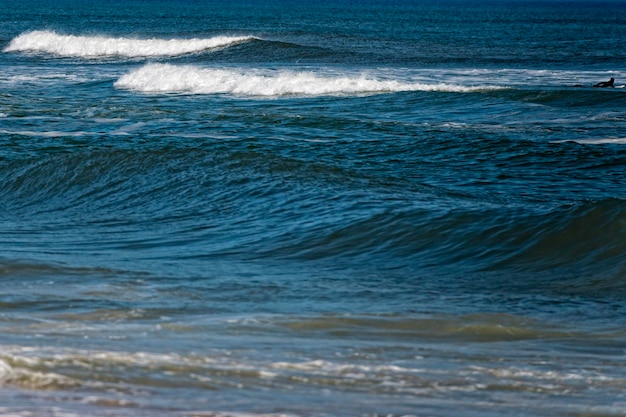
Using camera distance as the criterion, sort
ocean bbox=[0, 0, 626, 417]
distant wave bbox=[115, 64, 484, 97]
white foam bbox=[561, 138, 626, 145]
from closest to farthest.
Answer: ocean bbox=[0, 0, 626, 417] → white foam bbox=[561, 138, 626, 145] → distant wave bbox=[115, 64, 484, 97]

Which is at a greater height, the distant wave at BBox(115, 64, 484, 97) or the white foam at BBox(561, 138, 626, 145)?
the distant wave at BBox(115, 64, 484, 97)

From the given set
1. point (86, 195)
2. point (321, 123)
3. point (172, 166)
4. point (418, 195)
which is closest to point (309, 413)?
point (418, 195)

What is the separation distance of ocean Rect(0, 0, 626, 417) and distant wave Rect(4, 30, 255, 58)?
23300 mm

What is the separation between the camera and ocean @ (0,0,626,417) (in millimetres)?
5258

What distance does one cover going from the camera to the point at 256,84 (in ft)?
87.8

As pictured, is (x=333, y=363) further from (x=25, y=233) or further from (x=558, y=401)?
(x=25, y=233)

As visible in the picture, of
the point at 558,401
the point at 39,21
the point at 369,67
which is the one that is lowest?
the point at 558,401

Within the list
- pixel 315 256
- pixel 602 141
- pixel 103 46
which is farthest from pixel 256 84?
pixel 103 46

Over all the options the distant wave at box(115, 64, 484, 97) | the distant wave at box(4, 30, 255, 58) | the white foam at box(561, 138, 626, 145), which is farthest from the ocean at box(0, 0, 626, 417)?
the distant wave at box(4, 30, 255, 58)

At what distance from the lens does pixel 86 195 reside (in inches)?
524

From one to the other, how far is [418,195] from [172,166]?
3916 millimetres

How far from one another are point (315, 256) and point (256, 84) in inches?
695

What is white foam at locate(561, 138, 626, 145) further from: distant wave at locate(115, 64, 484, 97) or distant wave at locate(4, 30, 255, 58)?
distant wave at locate(4, 30, 255, 58)

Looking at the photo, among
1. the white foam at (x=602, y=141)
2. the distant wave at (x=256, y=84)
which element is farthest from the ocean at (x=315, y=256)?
the distant wave at (x=256, y=84)
